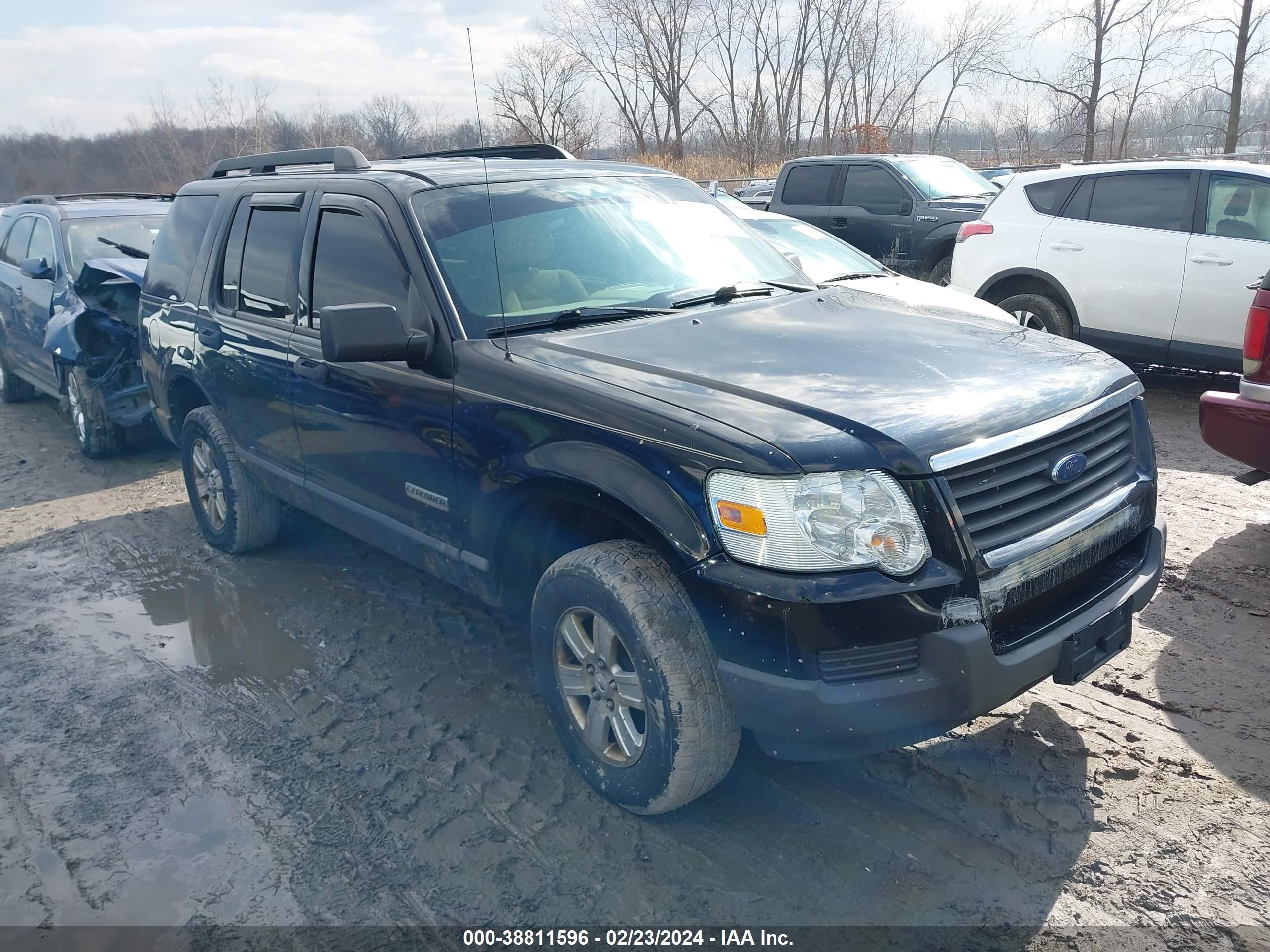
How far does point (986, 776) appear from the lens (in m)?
3.05

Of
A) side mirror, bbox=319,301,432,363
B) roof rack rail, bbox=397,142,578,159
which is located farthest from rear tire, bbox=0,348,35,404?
side mirror, bbox=319,301,432,363

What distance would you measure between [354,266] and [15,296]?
6.30 meters

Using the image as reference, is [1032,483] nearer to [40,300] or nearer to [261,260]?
[261,260]

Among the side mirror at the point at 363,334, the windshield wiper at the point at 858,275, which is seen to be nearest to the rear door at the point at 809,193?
the windshield wiper at the point at 858,275

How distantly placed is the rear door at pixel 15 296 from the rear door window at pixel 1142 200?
907cm

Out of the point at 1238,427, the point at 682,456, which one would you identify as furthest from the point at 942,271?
the point at 682,456

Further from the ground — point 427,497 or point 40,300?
point 40,300

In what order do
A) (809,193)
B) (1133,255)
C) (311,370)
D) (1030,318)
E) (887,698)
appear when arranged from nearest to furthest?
(887,698) → (311,370) → (1133,255) → (1030,318) → (809,193)

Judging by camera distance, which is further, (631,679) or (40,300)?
(40,300)

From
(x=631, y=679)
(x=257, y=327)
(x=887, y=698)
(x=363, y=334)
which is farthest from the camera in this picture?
(x=257, y=327)

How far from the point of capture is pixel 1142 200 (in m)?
7.54

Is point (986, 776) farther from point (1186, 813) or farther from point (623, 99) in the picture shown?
point (623, 99)

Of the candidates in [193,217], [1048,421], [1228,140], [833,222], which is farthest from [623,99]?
[1048,421]

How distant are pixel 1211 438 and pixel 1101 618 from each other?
7.36 feet
